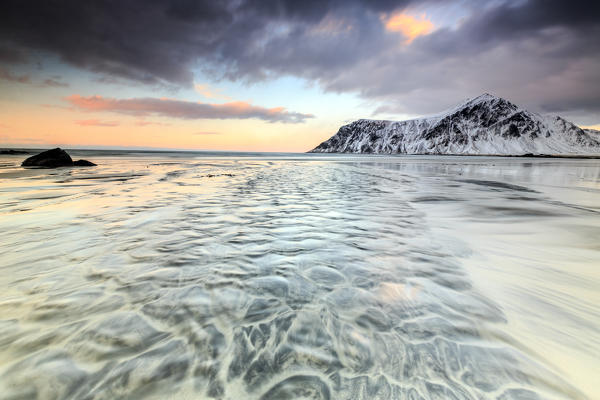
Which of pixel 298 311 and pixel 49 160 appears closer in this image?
pixel 298 311

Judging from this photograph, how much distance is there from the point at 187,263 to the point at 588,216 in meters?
10.1

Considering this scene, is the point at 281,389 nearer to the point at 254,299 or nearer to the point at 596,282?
the point at 254,299

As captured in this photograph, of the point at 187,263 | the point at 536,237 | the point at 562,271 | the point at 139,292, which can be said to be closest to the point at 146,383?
the point at 139,292

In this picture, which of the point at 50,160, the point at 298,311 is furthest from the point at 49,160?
Answer: the point at 298,311

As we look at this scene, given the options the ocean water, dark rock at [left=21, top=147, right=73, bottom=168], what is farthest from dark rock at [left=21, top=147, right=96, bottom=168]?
the ocean water

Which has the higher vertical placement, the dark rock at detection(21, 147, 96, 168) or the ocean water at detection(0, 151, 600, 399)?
the dark rock at detection(21, 147, 96, 168)

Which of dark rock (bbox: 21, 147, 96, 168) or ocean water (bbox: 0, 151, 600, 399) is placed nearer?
ocean water (bbox: 0, 151, 600, 399)

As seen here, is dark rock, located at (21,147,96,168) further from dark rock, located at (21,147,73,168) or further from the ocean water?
the ocean water

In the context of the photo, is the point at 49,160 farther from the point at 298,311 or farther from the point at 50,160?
the point at 298,311

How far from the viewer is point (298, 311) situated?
2.71m

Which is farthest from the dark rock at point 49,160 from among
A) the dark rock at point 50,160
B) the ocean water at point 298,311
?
the ocean water at point 298,311

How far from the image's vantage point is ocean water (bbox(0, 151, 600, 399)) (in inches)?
73.5

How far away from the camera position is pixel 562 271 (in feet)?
12.0

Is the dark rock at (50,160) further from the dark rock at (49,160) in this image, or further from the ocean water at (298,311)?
the ocean water at (298,311)
